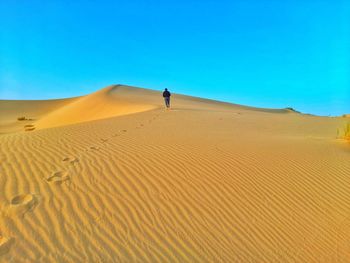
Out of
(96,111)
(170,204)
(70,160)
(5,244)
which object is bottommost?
(5,244)

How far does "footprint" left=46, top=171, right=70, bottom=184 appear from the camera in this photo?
4204mm

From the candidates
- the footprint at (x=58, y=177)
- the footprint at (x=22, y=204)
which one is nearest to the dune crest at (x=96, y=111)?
the footprint at (x=58, y=177)

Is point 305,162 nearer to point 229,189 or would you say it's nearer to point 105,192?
point 229,189

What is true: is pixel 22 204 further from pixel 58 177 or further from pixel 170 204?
pixel 170 204

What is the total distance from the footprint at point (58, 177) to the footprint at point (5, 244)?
1.35 meters

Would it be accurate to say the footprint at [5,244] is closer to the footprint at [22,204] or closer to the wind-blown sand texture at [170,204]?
the wind-blown sand texture at [170,204]

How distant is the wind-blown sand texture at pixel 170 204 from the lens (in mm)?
3021

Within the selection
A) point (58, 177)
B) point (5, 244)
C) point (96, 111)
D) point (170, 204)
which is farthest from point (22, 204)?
point (96, 111)

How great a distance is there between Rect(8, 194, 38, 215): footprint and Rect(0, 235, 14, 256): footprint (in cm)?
47

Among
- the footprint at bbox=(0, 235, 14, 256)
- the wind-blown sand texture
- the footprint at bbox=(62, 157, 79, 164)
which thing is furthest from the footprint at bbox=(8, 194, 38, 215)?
the footprint at bbox=(62, 157, 79, 164)

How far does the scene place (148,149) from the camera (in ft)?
20.3

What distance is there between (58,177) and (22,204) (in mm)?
900

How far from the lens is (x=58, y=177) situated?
4.37 meters

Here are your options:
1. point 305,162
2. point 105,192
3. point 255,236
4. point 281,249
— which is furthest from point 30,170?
point 305,162
